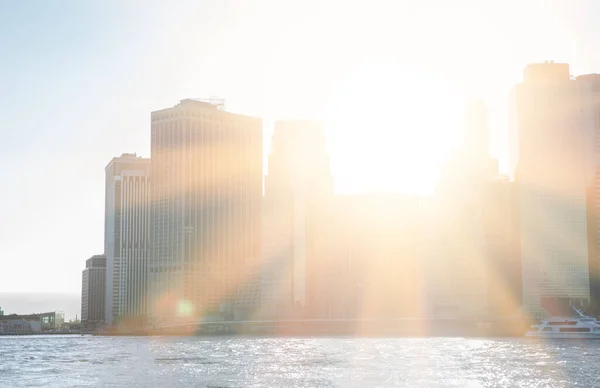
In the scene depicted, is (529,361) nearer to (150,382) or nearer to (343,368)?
(343,368)

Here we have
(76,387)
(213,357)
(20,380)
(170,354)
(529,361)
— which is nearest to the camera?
(76,387)

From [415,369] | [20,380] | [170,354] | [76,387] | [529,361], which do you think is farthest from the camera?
[170,354]

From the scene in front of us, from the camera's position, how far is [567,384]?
116m

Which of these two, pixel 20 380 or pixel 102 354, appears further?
pixel 102 354

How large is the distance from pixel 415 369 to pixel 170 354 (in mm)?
66665

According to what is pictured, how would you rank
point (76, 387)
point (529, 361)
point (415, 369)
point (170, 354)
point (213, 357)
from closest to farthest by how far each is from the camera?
point (76, 387), point (415, 369), point (529, 361), point (213, 357), point (170, 354)

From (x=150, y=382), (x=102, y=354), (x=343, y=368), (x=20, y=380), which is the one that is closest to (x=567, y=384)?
(x=343, y=368)

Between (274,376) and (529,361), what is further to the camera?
(529,361)

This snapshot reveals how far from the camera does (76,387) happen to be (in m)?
113

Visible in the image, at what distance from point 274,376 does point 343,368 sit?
18778 millimetres

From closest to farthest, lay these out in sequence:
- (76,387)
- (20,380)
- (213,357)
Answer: (76,387), (20,380), (213,357)

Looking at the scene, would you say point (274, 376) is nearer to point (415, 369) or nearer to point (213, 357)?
point (415, 369)

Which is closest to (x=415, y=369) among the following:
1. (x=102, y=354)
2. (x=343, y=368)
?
(x=343, y=368)

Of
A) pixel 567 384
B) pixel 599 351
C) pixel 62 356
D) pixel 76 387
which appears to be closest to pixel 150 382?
pixel 76 387
